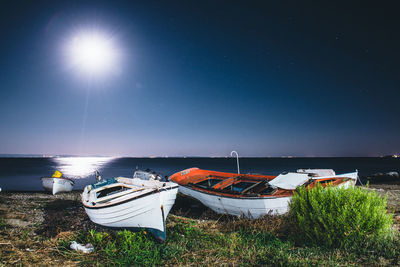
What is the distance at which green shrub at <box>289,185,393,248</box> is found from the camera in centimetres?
477

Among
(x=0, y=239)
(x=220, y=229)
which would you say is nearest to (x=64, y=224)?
(x=0, y=239)

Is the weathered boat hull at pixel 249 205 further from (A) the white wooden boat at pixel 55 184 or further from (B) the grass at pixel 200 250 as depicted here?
(A) the white wooden boat at pixel 55 184

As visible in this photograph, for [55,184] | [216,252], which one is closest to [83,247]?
[216,252]

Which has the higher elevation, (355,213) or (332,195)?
(332,195)

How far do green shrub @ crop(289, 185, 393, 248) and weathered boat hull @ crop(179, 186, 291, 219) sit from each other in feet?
8.08

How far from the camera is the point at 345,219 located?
4777 millimetres

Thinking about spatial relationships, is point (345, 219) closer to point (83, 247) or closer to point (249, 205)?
point (249, 205)

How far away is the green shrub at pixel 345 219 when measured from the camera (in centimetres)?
477

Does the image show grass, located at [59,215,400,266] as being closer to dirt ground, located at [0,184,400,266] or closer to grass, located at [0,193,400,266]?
grass, located at [0,193,400,266]

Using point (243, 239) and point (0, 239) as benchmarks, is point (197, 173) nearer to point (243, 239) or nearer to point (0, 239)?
point (243, 239)

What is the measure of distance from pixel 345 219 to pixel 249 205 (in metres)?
3.69

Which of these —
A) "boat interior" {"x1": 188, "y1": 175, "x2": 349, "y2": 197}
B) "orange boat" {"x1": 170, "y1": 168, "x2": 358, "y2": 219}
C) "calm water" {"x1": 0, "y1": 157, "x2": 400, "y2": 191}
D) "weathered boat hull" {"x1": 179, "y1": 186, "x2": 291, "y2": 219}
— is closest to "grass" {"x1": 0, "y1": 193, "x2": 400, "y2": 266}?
"weathered boat hull" {"x1": 179, "y1": 186, "x2": 291, "y2": 219}

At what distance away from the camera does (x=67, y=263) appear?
4.48 m

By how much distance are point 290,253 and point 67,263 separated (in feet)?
15.5
